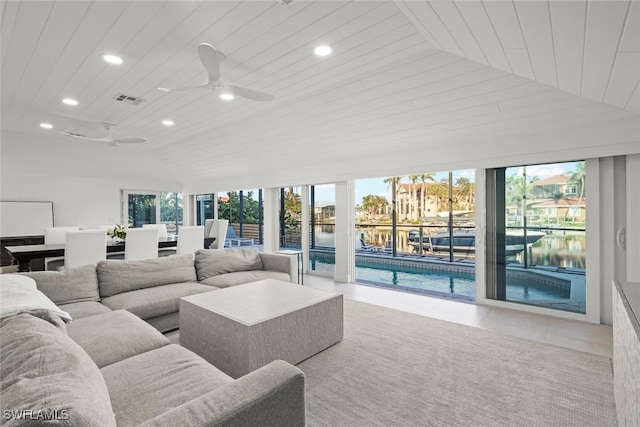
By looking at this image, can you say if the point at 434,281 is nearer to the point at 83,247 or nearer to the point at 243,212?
the point at 243,212

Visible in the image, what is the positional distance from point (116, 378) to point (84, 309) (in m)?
1.37

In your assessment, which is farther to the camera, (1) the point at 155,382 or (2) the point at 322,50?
(2) the point at 322,50

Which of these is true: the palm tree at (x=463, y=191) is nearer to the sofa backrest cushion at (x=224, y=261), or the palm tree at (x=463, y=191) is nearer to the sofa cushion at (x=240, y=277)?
the sofa cushion at (x=240, y=277)

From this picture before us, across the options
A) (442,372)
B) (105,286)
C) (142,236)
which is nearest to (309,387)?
(442,372)

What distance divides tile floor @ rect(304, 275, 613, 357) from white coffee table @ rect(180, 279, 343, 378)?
59.9 inches

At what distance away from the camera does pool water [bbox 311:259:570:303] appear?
3801mm

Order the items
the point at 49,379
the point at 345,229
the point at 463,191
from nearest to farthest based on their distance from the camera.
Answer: the point at 49,379
the point at 345,229
the point at 463,191

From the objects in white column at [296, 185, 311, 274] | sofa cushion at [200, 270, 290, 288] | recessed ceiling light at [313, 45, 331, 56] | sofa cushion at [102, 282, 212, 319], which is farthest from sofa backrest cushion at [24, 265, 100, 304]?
white column at [296, 185, 311, 274]

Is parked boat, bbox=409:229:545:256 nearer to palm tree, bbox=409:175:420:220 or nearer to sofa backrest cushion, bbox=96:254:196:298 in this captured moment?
palm tree, bbox=409:175:420:220

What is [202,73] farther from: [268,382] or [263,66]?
[268,382]

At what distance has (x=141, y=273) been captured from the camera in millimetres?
3201

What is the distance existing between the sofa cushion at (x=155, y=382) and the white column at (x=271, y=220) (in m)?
4.91

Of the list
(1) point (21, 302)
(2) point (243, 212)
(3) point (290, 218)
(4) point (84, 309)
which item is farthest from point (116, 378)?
(2) point (243, 212)

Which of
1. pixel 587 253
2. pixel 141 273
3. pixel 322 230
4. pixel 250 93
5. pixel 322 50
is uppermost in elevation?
pixel 322 50
